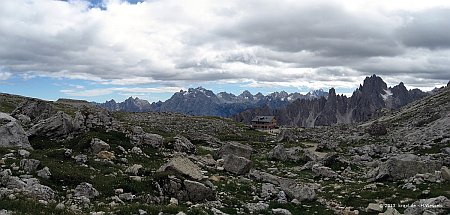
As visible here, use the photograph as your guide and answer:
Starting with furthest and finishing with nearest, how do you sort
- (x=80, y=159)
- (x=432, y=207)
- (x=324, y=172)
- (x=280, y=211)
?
(x=324, y=172)
(x=80, y=159)
(x=280, y=211)
(x=432, y=207)

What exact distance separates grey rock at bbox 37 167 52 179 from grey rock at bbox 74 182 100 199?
247 cm

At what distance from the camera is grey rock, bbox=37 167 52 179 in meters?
23.5

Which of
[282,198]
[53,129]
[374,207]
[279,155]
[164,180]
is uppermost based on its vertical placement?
[53,129]

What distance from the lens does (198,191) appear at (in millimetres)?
24891

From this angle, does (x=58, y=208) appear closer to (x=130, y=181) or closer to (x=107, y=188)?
(x=107, y=188)

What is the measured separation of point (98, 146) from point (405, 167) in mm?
28037

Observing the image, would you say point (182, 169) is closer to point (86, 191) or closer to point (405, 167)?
point (86, 191)

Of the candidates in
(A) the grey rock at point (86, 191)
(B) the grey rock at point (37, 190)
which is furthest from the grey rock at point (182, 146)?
(B) the grey rock at point (37, 190)

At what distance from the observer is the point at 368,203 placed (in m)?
26.7

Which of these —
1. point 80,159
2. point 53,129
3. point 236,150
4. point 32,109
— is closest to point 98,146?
point 80,159

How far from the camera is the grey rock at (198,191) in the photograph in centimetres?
2472

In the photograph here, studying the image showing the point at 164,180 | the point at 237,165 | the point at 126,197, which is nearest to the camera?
the point at 126,197

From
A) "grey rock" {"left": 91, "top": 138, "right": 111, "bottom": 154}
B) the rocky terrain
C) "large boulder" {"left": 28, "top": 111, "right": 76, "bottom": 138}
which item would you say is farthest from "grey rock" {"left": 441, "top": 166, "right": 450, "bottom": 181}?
"large boulder" {"left": 28, "top": 111, "right": 76, "bottom": 138}

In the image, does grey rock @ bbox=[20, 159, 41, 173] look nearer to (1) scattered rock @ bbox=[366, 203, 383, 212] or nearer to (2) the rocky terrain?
(2) the rocky terrain
